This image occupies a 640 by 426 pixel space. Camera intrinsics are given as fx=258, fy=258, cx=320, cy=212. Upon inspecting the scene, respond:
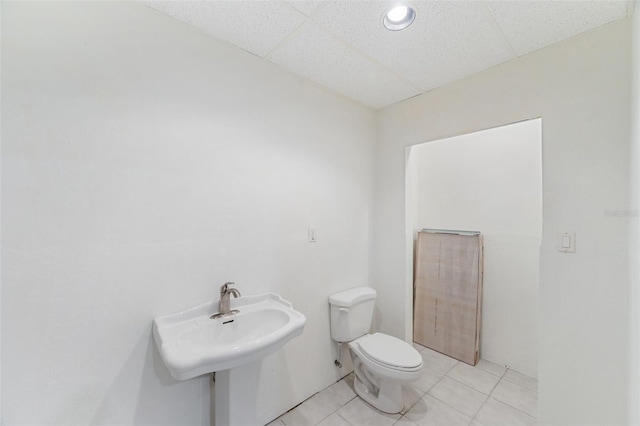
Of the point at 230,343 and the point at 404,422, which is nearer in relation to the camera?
the point at 230,343

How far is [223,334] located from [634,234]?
1.95 meters

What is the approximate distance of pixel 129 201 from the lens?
1.19 m

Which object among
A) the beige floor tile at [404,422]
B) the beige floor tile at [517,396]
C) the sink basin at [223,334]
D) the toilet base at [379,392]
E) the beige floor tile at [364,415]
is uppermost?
the sink basin at [223,334]

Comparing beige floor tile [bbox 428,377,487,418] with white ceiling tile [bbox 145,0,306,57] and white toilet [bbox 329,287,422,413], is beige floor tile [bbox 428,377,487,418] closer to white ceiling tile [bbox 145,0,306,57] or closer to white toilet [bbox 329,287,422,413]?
white toilet [bbox 329,287,422,413]

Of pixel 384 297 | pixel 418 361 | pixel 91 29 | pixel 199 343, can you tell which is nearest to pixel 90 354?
pixel 199 343

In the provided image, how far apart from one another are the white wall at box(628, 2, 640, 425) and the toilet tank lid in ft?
4.47

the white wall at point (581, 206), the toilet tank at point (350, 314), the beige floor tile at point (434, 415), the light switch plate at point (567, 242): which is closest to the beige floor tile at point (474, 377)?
the beige floor tile at point (434, 415)

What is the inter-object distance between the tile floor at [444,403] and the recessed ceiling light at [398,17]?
2318 mm

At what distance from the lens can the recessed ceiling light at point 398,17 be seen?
1229 millimetres

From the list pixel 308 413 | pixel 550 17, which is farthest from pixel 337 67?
pixel 308 413

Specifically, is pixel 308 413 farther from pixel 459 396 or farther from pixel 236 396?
pixel 459 396

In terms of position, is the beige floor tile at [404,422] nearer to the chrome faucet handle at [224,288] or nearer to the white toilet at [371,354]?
the white toilet at [371,354]

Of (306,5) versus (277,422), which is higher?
(306,5)

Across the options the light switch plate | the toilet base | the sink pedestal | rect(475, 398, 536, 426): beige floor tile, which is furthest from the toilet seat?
the light switch plate
